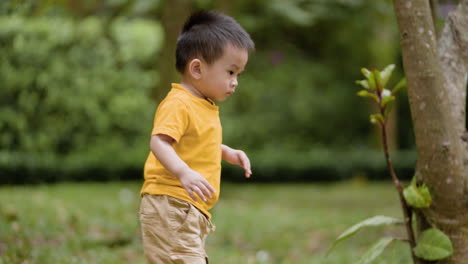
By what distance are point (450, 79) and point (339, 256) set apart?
1.95 m

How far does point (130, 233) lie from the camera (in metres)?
5.01

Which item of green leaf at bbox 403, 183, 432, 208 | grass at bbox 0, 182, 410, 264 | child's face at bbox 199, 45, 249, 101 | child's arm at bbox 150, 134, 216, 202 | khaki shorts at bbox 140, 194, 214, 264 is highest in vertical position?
child's face at bbox 199, 45, 249, 101

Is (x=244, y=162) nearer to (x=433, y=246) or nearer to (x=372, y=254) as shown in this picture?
(x=372, y=254)

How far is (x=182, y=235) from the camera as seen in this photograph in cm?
228

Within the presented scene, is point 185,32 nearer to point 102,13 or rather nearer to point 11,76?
point 11,76

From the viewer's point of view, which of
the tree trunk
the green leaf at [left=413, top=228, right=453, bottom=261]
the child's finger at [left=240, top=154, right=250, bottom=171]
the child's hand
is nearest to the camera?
the child's hand

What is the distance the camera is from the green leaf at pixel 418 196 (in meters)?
2.82

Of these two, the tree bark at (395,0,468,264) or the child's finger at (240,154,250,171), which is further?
the tree bark at (395,0,468,264)

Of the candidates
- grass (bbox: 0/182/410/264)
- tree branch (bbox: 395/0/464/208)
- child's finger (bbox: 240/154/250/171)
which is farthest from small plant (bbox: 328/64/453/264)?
child's finger (bbox: 240/154/250/171)

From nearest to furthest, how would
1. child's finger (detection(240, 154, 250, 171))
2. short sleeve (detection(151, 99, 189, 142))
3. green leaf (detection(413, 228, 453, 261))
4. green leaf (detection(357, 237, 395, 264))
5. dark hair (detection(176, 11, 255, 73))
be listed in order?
short sleeve (detection(151, 99, 189, 142)) → dark hair (detection(176, 11, 255, 73)) → child's finger (detection(240, 154, 250, 171)) → green leaf (detection(413, 228, 453, 261)) → green leaf (detection(357, 237, 395, 264))

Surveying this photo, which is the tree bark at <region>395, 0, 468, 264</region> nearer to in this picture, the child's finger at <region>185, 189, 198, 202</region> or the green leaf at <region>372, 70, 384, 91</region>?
the green leaf at <region>372, 70, 384, 91</region>

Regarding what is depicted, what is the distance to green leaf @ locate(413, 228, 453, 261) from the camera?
9.13ft

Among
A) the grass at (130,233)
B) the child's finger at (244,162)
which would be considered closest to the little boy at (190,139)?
the child's finger at (244,162)

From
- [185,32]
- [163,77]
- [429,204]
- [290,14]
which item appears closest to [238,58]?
[185,32]
